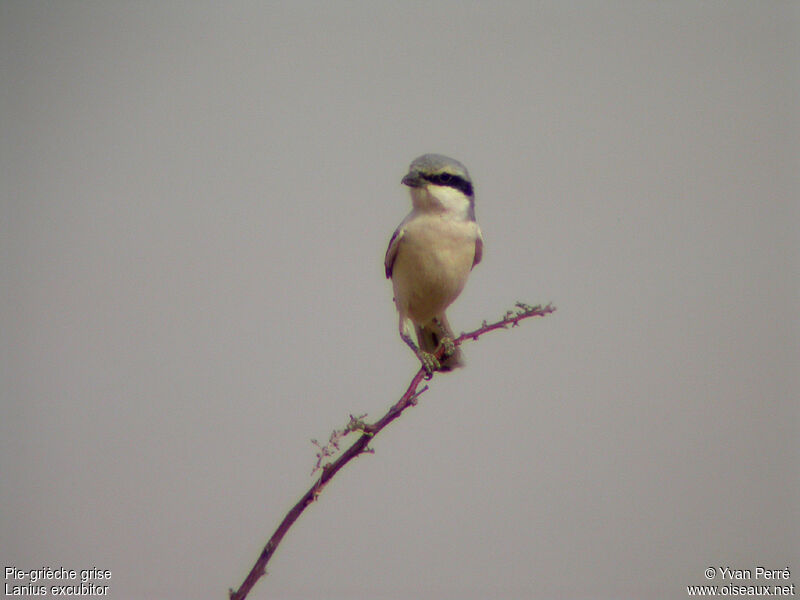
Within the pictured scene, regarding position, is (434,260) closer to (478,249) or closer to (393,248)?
(393,248)

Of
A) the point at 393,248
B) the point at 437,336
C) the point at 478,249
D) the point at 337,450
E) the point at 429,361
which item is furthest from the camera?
the point at 437,336

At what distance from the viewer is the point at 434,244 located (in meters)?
3.54

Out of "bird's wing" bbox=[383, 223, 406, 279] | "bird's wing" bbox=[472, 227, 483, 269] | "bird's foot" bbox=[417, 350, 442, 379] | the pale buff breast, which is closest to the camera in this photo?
"bird's foot" bbox=[417, 350, 442, 379]

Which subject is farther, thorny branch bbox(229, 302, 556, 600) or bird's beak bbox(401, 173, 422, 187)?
bird's beak bbox(401, 173, 422, 187)

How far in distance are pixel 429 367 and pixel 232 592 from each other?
5.67ft

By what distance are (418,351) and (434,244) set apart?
0.58m

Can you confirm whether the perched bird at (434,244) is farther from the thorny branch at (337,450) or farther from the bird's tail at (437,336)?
the thorny branch at (337,450)

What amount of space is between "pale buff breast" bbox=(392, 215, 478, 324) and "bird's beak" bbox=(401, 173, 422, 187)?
0.65 feet

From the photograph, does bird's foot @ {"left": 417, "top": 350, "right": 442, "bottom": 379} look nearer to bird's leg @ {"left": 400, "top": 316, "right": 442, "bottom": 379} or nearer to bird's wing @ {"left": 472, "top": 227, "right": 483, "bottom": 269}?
bird's leg @ {"left": 400, "top": 316, "right": 442, "bottom": 379}

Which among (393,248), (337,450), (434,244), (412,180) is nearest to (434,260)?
(434,244)

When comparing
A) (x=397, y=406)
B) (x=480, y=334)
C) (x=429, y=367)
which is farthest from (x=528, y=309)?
(x=429, y=367)

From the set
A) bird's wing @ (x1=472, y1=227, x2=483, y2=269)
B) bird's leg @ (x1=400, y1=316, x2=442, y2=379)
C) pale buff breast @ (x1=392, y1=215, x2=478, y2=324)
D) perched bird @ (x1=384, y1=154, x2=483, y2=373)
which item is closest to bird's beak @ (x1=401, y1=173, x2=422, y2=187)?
perched bird @ (x1=384, y1=154, x2=483, y2=373)

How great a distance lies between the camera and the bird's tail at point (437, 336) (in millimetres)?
3777

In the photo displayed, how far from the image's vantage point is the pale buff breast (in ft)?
11.6
